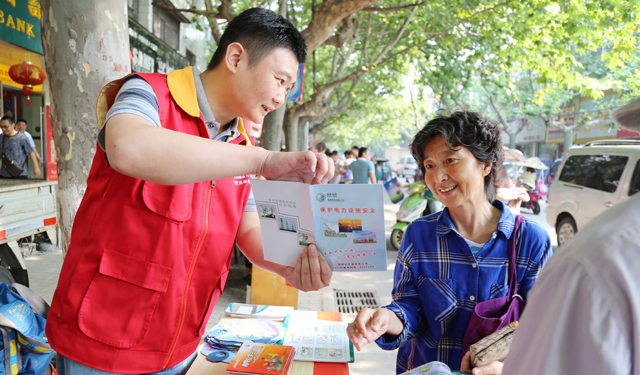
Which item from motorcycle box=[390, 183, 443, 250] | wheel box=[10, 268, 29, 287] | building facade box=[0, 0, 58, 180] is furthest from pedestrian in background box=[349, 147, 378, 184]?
wheel box=[10, 268, 29, 287]

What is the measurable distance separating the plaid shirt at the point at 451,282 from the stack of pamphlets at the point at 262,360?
53cm

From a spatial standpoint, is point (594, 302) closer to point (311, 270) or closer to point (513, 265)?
point (311, 270)

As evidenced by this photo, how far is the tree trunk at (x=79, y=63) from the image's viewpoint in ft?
6.93

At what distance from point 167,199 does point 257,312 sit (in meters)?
1.61

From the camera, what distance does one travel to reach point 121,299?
1.25 meters

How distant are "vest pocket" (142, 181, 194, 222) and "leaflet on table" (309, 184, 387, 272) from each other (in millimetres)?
403

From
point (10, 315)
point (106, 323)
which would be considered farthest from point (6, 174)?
point (106, 323)

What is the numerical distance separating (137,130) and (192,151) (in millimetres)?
131

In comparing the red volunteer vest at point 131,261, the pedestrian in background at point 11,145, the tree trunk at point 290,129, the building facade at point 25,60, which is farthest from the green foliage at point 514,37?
the pedestrian in background at point 11,145

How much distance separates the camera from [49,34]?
2.14m

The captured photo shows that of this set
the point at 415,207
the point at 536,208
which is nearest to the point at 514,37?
the point at 415,207

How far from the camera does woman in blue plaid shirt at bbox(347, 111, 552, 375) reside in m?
1.78

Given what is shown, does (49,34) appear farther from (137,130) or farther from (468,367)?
(468,367)

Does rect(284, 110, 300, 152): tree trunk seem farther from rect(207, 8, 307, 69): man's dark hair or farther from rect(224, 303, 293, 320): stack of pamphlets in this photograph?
rect(207, 8, 307, 69): man's dark hair
